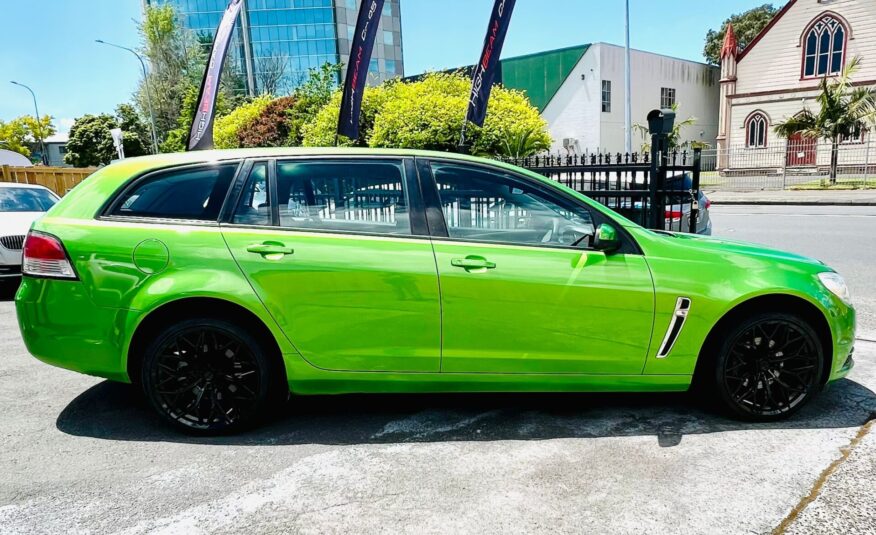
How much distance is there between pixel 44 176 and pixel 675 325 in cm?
2234

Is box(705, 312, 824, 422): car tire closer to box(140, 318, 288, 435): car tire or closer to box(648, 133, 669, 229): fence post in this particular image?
box(140, 318, 288, 435): car tire

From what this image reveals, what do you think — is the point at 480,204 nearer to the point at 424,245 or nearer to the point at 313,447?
the point at 424,245

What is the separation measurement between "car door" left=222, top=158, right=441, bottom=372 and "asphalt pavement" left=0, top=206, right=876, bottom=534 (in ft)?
1.75

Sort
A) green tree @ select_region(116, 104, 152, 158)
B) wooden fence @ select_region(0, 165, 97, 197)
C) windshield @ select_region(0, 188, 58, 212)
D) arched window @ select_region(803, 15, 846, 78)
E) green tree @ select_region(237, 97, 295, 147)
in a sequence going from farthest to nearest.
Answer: green tree @ select_region(116, 104, 152, 158)
arched window @ select_region(803, 15, 846, 78)
green tree @ select_region(237, 97, 295, 147)
wooden fence @ select_region(0, 165, 97, 197)
windshield @ select_region(0, 188, 58, 212)

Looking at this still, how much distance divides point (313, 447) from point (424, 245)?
128 cm

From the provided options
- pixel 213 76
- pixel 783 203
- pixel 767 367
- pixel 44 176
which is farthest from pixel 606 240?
pixel 44 176

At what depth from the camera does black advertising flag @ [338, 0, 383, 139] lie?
12.4 m

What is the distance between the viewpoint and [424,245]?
3.23 meters

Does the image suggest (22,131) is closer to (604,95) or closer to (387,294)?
(604,95)

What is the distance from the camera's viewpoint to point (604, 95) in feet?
118

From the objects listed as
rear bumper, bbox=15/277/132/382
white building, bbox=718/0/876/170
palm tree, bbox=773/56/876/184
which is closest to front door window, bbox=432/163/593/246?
rear bumper, bbox=15/277/132/382

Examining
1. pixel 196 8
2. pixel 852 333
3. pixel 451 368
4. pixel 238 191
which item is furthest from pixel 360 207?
pixel 196 8

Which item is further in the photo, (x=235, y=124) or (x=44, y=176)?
(x=235, y=124)

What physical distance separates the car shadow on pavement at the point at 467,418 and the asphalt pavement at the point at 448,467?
0.6 inches
